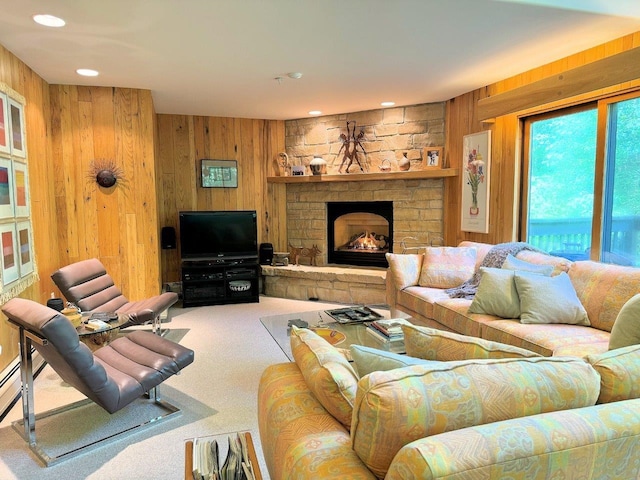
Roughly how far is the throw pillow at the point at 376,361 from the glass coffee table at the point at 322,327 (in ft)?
4.62

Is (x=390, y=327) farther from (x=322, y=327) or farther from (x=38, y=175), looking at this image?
(x=38, y=175)

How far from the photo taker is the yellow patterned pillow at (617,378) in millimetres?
1162

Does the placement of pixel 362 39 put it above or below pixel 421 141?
above

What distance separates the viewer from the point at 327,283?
18.3 feet

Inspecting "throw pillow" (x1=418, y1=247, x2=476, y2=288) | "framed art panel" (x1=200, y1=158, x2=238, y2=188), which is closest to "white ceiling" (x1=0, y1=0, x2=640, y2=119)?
"framed art panel" (x1=200, y1=158, x2=238, y2=188)

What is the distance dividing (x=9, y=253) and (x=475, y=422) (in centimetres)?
332

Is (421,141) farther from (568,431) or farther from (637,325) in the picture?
(568,431)

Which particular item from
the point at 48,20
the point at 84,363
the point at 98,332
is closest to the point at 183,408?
the point at 98,332

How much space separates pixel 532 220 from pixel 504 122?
102 cm

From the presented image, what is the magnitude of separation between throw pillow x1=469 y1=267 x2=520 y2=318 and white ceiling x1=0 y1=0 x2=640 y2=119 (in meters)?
1.71

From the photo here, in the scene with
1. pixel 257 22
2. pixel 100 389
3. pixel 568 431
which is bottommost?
pixel 100 389

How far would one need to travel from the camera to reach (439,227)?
5273 mm

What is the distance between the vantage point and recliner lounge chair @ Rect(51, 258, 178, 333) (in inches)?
138

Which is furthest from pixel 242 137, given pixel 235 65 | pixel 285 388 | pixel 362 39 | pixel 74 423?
pixel 285 388
